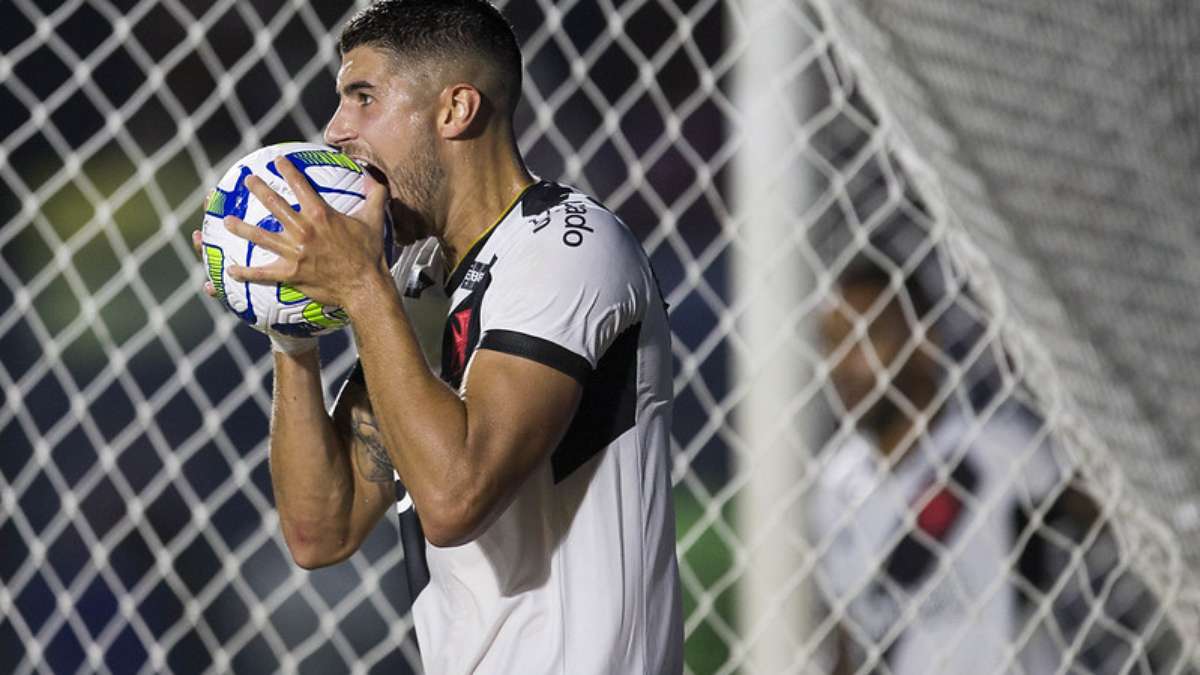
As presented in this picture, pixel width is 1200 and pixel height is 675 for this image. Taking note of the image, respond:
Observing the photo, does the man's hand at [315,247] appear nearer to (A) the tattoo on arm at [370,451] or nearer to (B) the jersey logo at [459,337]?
(B) the jersey logo at [459,337]

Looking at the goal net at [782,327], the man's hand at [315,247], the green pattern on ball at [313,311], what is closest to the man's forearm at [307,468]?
the green pattern on ball at [313,311]

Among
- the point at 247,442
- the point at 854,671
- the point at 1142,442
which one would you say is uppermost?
the point at 1142,442

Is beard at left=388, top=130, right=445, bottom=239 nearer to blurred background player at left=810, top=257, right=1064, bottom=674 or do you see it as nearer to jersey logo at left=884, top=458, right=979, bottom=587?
blurred background player at left=810, top=257, right=1064, bottom=674

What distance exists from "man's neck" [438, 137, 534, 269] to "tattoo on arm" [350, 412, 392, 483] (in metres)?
0.24

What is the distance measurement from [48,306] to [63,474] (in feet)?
1.30

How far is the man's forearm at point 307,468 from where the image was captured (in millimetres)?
1679

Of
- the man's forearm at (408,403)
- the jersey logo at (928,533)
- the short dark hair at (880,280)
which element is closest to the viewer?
the man's forearm at (408,403)

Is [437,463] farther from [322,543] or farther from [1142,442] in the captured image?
[1142,442]

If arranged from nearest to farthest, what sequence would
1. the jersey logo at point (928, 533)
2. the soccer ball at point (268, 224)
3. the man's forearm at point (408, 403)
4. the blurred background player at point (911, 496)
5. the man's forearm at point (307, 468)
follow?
1. the man's forearm at point (408, 403)
2. the soccer ball at point (268, 224)
3. the man's forearm at point (307, 468)
4. the blurred background player at point (911, 496)
5. the jersey logo at point (928, 533)

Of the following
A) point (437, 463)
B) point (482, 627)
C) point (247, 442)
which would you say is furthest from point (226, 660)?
point (437, 463)

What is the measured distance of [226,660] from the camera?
285 centimetres

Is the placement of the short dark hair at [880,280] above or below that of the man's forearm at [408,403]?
above

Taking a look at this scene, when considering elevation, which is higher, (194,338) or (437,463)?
(437,463)

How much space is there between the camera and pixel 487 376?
1392 millimetres
